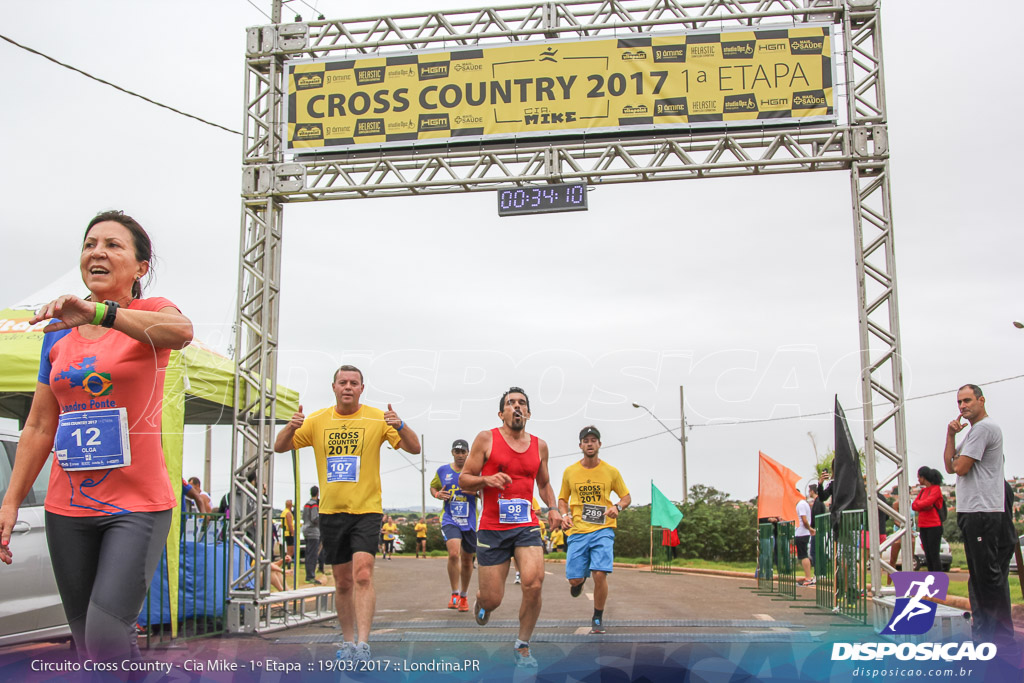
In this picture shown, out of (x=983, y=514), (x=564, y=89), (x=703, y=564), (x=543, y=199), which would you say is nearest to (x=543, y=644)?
(x=983, y=514)

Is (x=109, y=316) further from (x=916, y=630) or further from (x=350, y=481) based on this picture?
(x=916, y=630)

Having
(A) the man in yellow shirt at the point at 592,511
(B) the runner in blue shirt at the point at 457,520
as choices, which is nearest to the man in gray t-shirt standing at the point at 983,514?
(A) the man in yellow shirt at the point at 592,511

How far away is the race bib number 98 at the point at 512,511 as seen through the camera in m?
7.20

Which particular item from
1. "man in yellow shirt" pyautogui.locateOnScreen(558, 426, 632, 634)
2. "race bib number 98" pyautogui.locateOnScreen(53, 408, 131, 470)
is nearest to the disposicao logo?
"man in yellow shirt" pyautogui.locateOnScreen(558, 426, 632, 634)

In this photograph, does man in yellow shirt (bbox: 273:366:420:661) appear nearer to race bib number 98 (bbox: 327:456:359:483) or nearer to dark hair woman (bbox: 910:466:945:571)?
race bib number 98 (bbox: 327:456:359:483)

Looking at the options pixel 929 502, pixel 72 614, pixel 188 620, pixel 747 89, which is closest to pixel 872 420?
pixel 929 502

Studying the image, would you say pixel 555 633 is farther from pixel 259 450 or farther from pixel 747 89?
pixel 747 89

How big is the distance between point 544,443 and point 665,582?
1189 centimetres

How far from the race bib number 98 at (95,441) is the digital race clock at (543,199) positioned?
24.0 feet

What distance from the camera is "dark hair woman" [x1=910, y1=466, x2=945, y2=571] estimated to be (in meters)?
12.1

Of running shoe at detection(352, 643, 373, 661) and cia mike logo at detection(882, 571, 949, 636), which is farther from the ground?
cia mike logo at detection(882, 571, 949, 636)

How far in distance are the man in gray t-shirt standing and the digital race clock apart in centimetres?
479

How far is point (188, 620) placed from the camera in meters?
10.1

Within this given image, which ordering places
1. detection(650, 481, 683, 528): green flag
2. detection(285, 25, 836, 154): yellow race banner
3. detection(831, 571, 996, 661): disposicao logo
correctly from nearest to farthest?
detection(831, 571, 996, 661): disposicao logo
detection(285, 25, 836, 154): yellow race banner
detection(650, 481, 683, 528): green flag
